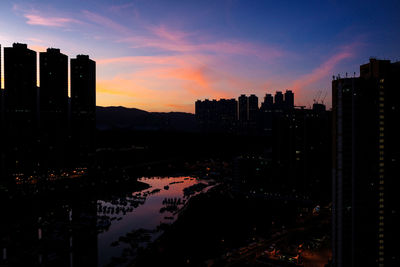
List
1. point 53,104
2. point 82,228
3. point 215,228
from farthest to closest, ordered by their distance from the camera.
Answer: point 53,104 → point 82,228 → point 215,228

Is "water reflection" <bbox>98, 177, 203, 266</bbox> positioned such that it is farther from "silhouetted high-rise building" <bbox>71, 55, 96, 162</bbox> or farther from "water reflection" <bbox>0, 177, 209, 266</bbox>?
"silhouetted high-rise building" <bbox>71, 55, 96, 162</bbox>

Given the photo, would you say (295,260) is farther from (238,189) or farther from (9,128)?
(9,128)

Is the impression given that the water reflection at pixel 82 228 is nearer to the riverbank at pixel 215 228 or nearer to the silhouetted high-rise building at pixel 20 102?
the riverbank at pixel 215 228

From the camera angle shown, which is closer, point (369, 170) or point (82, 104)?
point (369, 170)

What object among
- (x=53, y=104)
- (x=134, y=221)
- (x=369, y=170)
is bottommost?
(x=134, y=221)

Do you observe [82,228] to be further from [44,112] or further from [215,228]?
[44,112]

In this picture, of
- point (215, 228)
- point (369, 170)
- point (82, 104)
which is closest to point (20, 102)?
point (82, 104)

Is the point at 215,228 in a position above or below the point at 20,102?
below

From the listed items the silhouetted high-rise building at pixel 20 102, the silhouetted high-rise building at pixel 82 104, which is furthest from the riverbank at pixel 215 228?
the silhouetted high-rise building at pixel 82 104

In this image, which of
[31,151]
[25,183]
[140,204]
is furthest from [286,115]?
[31,151]
